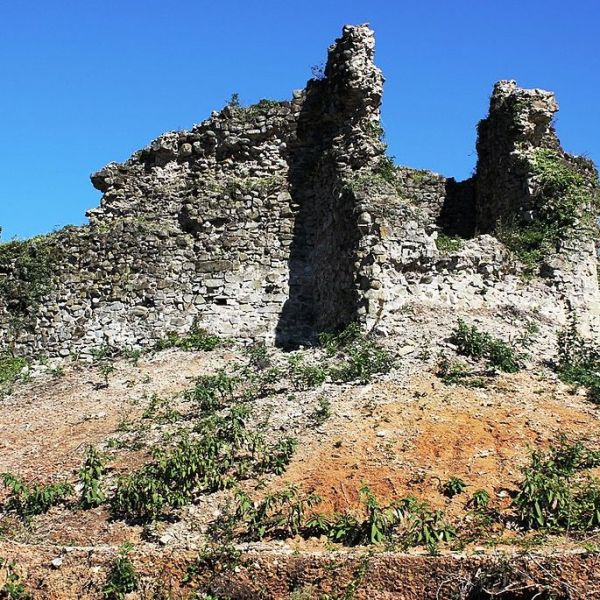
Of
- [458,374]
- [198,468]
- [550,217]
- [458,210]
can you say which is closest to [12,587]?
[198,468]

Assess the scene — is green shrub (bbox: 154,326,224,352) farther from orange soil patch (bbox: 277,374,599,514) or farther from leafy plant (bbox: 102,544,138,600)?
leafy plant (bbox: 102,544,138,600)

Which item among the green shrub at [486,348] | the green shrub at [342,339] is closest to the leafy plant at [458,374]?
the green shrub at [486,348]

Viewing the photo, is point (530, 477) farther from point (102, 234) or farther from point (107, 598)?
point (102, 234)

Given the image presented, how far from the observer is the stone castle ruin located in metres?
15.3

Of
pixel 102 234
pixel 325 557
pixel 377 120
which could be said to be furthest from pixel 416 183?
pixel 325 557

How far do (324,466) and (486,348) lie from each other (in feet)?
14.2

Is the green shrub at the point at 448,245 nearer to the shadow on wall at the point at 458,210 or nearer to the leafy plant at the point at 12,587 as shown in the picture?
the shadow on wall at the point at 458,210

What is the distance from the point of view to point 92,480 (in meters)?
10.1

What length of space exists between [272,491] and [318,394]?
9.21ft

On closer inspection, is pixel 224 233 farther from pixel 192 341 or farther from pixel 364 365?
pixel 364 365

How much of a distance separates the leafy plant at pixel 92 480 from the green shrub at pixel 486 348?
5832 millimetres

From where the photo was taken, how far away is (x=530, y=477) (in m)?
9.01

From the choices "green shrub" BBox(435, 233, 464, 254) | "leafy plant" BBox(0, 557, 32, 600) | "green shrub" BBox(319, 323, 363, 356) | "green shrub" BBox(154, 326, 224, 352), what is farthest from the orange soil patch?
"green shrub" BBox(154, 326, 224, 352)

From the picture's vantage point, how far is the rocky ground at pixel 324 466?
25.6ft
